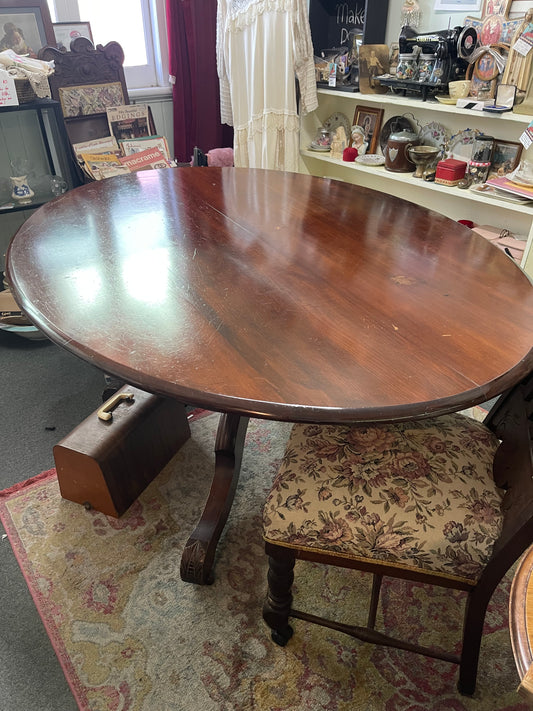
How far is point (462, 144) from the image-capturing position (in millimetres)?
2385

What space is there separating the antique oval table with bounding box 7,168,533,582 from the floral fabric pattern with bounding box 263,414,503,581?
184 mm

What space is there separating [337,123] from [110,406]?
7.36ft

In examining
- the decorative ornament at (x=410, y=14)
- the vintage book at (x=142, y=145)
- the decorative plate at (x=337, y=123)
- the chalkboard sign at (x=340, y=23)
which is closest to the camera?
the decorative ornament at (x=410, y=14)

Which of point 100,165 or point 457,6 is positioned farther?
point 100,165

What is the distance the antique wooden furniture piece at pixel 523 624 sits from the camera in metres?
0.43

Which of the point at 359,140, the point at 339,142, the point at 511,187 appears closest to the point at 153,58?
the point at 339,142

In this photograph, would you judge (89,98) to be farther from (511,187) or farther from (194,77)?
(511,187)

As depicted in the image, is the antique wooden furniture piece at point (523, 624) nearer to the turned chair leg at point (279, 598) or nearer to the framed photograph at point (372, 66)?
the turned chair leg at point (279, 598)

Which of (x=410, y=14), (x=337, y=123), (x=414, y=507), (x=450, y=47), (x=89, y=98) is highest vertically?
(x=410, y=14)

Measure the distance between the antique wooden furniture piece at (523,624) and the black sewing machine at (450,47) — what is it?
7.13 feet

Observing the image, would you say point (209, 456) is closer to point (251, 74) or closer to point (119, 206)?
point (119, 206)

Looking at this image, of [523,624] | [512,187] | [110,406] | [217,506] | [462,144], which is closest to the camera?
[523,624]

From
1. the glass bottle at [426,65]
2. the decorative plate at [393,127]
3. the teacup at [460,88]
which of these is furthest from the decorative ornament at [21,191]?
the teacup at [460,88]

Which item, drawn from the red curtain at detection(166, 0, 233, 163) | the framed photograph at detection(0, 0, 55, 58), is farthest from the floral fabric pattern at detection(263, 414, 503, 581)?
the red curtain at detection(166, 0, 233, 163)
